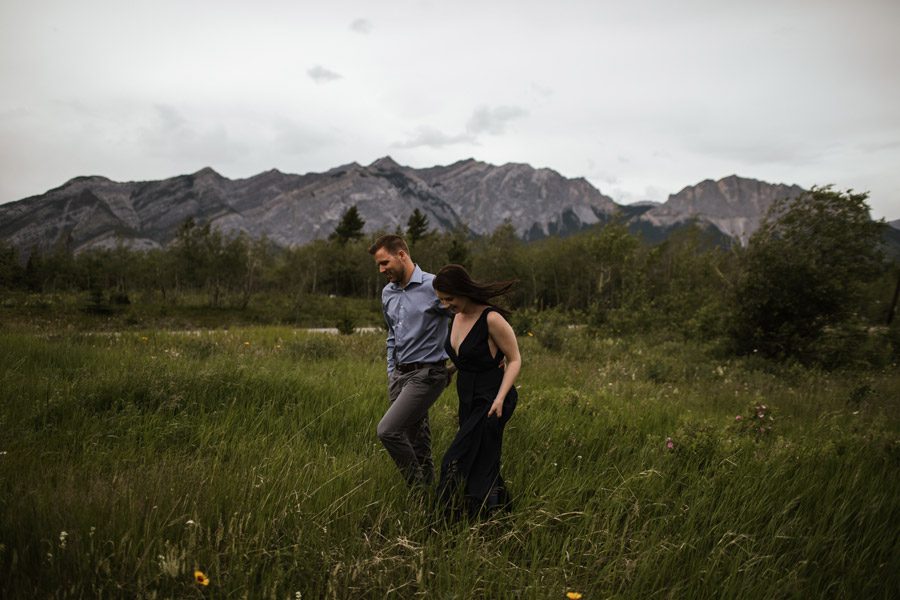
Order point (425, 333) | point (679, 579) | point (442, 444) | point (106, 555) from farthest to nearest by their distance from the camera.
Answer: point (442, 444) < point (425, 333) < point (679, 579) < point (106, 555)

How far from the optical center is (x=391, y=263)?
419cm

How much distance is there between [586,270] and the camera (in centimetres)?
6288

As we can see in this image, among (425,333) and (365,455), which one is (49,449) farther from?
(425,333)

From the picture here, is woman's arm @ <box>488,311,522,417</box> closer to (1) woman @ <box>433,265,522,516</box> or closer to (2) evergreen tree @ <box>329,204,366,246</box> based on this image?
(1) woman @ <box>433,265,522,516</box>

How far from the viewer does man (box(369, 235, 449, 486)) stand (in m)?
3.93

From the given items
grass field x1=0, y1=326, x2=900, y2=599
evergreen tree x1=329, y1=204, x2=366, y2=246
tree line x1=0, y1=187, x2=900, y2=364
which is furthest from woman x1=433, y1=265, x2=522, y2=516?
evergreen tree x1=329, y1=204, x2=366, y2=246

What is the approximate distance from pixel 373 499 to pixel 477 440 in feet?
2.97

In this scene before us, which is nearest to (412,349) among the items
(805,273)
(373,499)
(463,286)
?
(463,286)

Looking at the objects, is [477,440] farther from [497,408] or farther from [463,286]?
[463,286]

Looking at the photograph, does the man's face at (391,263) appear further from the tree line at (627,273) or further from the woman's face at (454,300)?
the tree line at (627,273)

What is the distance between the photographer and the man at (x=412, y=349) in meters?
3.93

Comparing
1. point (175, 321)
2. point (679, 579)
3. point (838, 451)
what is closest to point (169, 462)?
point (679, 579)

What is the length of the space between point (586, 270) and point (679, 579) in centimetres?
6259

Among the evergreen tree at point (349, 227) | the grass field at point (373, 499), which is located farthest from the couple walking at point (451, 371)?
the evergreen tree at point (349, 227)
